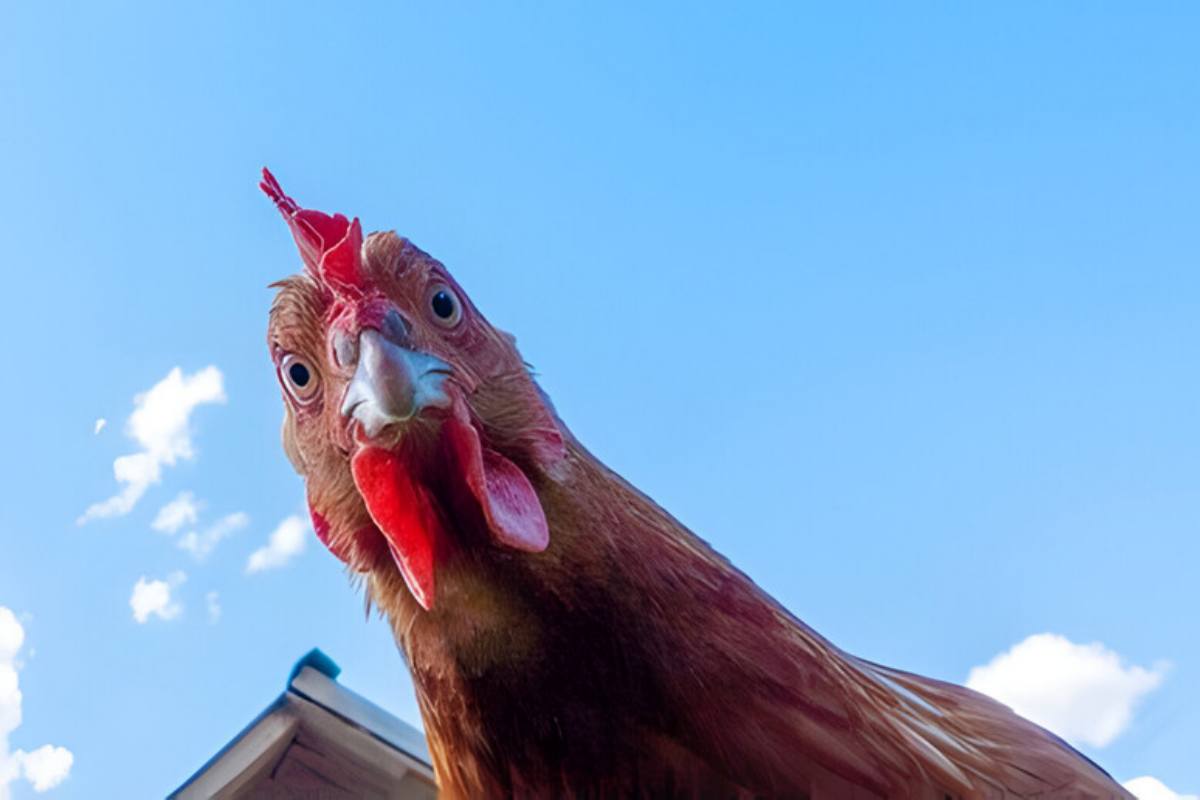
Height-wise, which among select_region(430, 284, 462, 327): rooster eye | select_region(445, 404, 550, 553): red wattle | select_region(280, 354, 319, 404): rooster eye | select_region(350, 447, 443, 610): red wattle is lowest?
select_region(350, 447, 443, 610): red wattle

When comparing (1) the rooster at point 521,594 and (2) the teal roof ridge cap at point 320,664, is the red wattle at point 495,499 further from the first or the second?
(2) the teal roof ridge cap at point 320,664

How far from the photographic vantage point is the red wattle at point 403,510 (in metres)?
1.49

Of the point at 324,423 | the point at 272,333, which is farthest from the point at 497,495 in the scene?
the point at 272,333

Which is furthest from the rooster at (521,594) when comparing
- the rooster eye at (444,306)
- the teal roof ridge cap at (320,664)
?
the teal roof ridge cap at (320,664)

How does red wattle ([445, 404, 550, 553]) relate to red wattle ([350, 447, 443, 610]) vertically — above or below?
above

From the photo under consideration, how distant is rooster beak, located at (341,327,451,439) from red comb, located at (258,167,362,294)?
140mm

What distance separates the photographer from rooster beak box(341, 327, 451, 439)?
145 cm

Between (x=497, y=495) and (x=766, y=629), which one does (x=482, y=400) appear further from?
(x=766, y=629)

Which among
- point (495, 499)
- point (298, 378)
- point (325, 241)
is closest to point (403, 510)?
point (495, 499)

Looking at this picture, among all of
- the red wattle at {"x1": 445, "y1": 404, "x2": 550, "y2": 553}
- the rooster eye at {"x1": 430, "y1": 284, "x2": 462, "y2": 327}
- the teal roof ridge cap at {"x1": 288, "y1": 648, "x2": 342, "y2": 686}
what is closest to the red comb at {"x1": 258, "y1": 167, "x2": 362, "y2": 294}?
the rooster eye at {"x1": 430, "y1": 284, "x2": 462, "y2": 327}

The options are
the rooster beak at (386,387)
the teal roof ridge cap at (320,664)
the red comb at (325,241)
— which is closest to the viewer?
the rooster beak at (386,387)

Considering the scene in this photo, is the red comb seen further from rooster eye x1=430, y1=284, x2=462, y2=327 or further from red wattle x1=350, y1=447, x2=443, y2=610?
red wattle x1=350, y1=447, x2=443, y2=610

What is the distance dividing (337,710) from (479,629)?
939 mm

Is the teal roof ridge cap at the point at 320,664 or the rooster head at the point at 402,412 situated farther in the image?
the teal roof ridge cap at the point at 320,664
